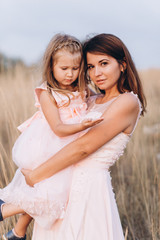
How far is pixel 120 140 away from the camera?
1.78m

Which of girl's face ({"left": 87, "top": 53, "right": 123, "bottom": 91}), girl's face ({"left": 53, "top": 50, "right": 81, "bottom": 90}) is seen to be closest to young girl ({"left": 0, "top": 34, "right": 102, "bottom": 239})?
girl's face ({"left": 53, "top": 50, "right": 81, "bottom": 90})

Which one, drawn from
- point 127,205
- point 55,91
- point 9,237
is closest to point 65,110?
point 55,91

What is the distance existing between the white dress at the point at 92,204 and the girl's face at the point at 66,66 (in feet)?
1.85

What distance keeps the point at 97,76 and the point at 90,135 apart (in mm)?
496

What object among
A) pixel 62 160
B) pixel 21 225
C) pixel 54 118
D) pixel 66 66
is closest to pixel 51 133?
pixel 54 118

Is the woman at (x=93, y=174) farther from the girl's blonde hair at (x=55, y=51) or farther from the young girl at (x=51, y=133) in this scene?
the girl's blonde hair at (x=55, y=51)

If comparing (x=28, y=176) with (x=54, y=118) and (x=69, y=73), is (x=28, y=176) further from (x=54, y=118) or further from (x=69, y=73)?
(x=69, y=73)

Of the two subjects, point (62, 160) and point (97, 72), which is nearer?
point (62, 160)

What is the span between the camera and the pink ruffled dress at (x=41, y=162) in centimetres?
163

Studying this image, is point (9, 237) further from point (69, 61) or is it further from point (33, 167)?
point (69, 61)

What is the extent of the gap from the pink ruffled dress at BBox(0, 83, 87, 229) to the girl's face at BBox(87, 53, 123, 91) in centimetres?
21

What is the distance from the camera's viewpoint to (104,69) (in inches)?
75.4

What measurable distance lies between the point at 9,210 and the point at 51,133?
0.56 metres

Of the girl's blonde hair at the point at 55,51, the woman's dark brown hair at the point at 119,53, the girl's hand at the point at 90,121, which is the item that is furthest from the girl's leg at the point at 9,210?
the woman's dark brown hair at the point at 119,53
